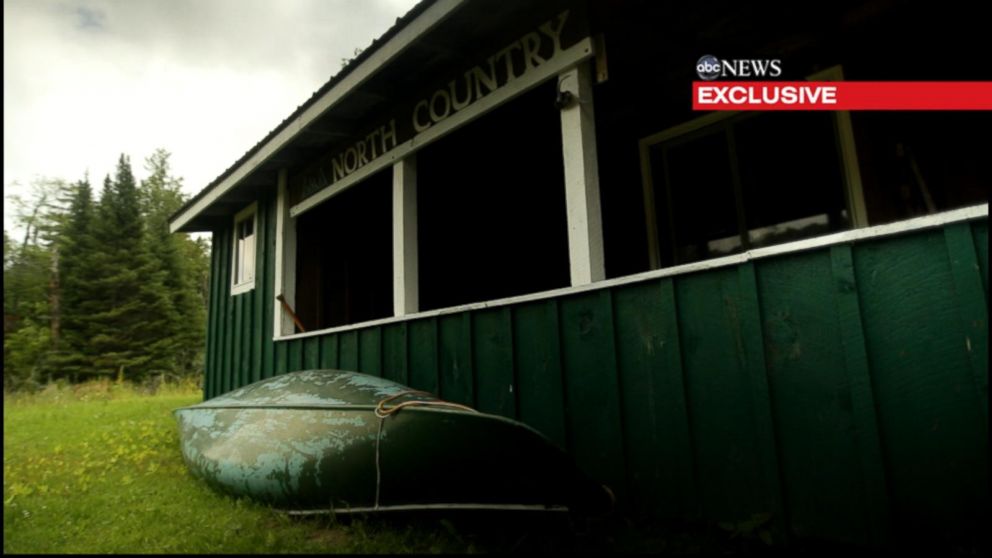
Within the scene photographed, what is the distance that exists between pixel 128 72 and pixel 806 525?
645 centimetres

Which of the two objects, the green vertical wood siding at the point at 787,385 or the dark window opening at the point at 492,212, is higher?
the dark window opening at the point at 492,212

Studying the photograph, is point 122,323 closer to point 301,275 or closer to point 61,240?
point 61,240

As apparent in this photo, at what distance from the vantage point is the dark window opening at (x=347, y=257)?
6996 mm

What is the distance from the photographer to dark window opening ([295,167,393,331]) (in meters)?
7.00

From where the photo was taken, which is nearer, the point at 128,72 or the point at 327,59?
the point at 128,72

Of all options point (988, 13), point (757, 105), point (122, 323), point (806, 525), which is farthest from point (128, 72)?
point (122, 323)

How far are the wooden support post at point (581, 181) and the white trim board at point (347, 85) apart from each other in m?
0.98

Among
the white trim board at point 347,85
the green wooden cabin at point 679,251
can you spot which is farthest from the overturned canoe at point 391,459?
the white trim board at point 347,85

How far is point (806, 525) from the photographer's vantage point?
230 cm

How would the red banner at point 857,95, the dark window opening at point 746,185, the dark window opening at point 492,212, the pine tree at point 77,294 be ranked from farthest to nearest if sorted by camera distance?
the pine tree at point 77,294
the dark window opening at point 492,212
the dark window opening at point 746,185
the red banner at point 857,95

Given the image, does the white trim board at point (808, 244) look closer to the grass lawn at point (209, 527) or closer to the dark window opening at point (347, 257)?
the grass lawn at point (209, 527)

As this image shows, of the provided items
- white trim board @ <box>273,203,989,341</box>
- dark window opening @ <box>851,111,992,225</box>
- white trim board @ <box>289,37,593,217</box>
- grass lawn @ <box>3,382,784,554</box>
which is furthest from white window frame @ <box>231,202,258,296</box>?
dark window opening @ <box>851,111,992,225</box>

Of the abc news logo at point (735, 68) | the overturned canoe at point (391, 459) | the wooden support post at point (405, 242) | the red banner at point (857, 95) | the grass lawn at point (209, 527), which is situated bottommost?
the grass lawn at point (209, 527)

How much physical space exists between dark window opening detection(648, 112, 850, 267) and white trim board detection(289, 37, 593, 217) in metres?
1.79
